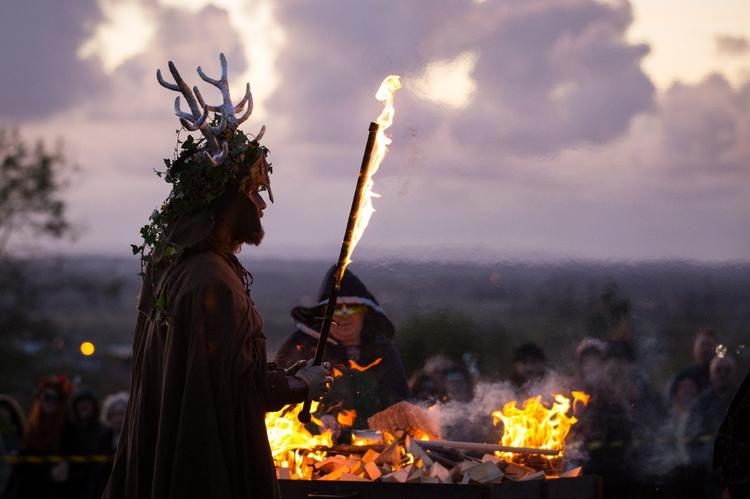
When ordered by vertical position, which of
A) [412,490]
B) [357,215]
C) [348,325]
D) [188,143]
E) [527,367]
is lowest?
[412,490]

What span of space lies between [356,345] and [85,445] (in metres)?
2.18

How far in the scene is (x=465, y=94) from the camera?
917 centimetres

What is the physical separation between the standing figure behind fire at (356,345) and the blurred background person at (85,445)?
5.07 feet

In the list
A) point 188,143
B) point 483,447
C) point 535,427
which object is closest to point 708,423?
point 535,427

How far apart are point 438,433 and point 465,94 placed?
290 centimetres

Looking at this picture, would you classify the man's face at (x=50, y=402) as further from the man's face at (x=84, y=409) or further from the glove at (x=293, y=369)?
the glove at (x=293, y=369)

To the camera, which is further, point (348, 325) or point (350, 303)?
point (348, 325)

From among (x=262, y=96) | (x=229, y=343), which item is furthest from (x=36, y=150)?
(x=229, y=343)

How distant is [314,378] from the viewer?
5.37 metres

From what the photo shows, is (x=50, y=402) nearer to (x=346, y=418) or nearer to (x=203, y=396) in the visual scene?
(x=346, y=418)

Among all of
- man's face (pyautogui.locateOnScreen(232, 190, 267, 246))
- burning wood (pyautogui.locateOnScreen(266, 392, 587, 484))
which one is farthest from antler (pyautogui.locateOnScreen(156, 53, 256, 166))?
burning wood (pyautogui.locateOnScreen(266, 392, 587, 484))

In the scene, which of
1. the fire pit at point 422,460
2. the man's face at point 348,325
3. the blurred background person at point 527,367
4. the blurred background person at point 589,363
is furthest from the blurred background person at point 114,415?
the blurred background person at point 589,363

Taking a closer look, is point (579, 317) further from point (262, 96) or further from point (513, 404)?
point (262, 96)

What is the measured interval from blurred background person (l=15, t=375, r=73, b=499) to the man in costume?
4.07 m
